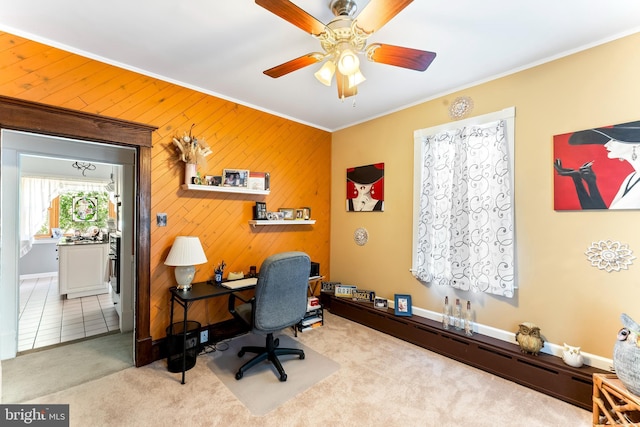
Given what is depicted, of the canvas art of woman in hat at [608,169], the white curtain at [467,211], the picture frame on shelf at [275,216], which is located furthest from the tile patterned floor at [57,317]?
the canvas art of woman in hat at [608,169]

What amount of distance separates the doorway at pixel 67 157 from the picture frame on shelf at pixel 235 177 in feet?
2.75

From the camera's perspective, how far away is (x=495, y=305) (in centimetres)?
252

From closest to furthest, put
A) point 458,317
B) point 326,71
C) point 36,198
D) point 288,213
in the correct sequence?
point 326,71
point 458,317
point 288,213
point 36,198

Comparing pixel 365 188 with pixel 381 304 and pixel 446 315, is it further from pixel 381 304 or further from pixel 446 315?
pixel 446 315

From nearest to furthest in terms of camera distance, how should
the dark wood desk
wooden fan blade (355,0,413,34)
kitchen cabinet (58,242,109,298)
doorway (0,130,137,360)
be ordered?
wooden fan blade (355,0,413,34) → the dark wood desk → doorway (0,130,137,360) → kitchen cabinet (58,242,109,298)

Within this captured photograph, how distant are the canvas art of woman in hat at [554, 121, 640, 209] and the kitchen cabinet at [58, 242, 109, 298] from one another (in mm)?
6453

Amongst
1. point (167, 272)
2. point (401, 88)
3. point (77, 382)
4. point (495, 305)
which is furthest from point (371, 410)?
point (401, 88)

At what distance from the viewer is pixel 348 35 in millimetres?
1563

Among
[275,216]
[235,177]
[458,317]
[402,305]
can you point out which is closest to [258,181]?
[235,177]

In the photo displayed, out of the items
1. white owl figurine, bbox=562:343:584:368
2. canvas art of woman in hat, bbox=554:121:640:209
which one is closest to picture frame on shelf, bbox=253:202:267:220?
canvas art of woman in hat, bbox=554:121:640:209

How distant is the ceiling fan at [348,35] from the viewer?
1306 mm

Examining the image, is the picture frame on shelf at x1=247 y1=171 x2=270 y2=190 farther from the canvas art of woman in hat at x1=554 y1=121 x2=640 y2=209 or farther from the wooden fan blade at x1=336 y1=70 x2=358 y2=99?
the canvas art of woman in hat at x1=554 y1=121 x2=640 y2=209

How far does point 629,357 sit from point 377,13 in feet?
7.66

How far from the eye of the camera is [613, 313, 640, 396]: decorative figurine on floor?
58.6 inches
